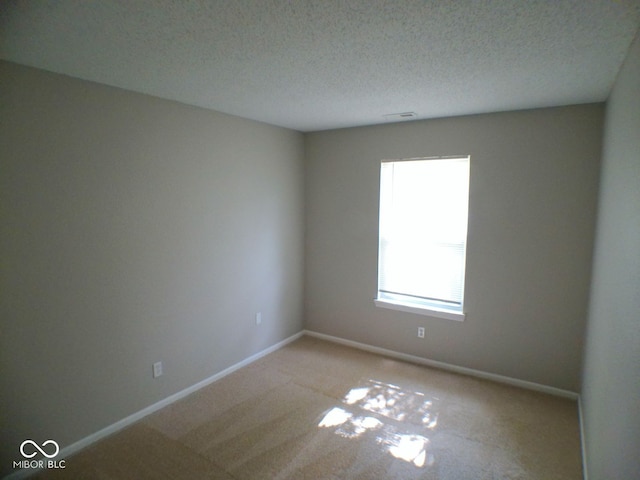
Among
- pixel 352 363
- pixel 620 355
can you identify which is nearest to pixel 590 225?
pixel 620 355

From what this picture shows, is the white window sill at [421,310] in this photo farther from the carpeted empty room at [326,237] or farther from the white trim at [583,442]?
the white trim at [583,442]

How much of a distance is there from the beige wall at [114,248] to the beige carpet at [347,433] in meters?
0.35

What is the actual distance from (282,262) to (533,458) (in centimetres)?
285

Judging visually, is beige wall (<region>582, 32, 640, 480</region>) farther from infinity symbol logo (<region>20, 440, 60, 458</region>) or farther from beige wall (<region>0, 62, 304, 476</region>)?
infinity symbol logo (<region>20, 440, 60, 458</region>)

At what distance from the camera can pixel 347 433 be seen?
2.52 meters

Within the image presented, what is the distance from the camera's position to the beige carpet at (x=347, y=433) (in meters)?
2.16

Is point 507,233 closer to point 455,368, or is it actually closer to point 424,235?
point 424,235

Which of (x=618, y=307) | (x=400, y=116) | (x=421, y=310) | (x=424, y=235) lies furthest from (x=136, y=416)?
(x=400, y=116)

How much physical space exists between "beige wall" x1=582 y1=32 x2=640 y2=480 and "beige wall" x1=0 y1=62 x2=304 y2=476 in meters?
2.88

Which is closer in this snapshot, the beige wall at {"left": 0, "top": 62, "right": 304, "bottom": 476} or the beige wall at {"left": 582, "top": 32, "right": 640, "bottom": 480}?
the beige wall at {"left": 582, "top": 32, "right": 640, "bottom": 480}

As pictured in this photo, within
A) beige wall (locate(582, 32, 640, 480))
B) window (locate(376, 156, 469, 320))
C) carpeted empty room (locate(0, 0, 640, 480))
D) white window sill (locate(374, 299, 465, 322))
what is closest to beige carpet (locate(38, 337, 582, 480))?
carpeted empty room (locate(0, 0, 640, 480))

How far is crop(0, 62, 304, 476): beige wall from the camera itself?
2.03 m

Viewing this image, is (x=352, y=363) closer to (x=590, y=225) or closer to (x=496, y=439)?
(x=496, y=439)

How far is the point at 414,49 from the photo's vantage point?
1.76 meters
